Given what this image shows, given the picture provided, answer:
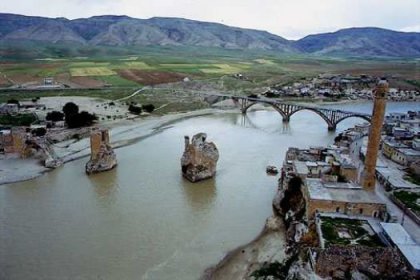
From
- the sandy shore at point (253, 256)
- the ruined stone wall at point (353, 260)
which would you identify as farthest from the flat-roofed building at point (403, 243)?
the sandy shore at point (253, 256)

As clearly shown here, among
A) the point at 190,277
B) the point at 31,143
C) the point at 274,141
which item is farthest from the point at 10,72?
the point at 190,277

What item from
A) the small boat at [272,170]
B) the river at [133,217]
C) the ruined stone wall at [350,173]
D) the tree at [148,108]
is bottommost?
the river at [133,217]

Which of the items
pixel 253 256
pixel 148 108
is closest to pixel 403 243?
pixel 253 256

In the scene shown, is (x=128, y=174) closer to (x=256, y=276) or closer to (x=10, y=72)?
(x=256, y=276)

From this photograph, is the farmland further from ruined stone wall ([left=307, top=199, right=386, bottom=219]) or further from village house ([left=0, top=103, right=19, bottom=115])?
ruined stone wall ([left=307, top=199, right=386, bottom=219])

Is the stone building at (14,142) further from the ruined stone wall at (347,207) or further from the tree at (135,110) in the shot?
the ruined stone wall at (347,207)

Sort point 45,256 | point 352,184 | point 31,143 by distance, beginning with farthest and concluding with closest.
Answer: point 31,143
point 352,184
point 45,256

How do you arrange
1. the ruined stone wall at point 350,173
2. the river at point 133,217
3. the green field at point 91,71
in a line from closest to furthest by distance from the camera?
the river at point 133,217, the ruined stone wall at point 350,173, the green field at point 91,71
